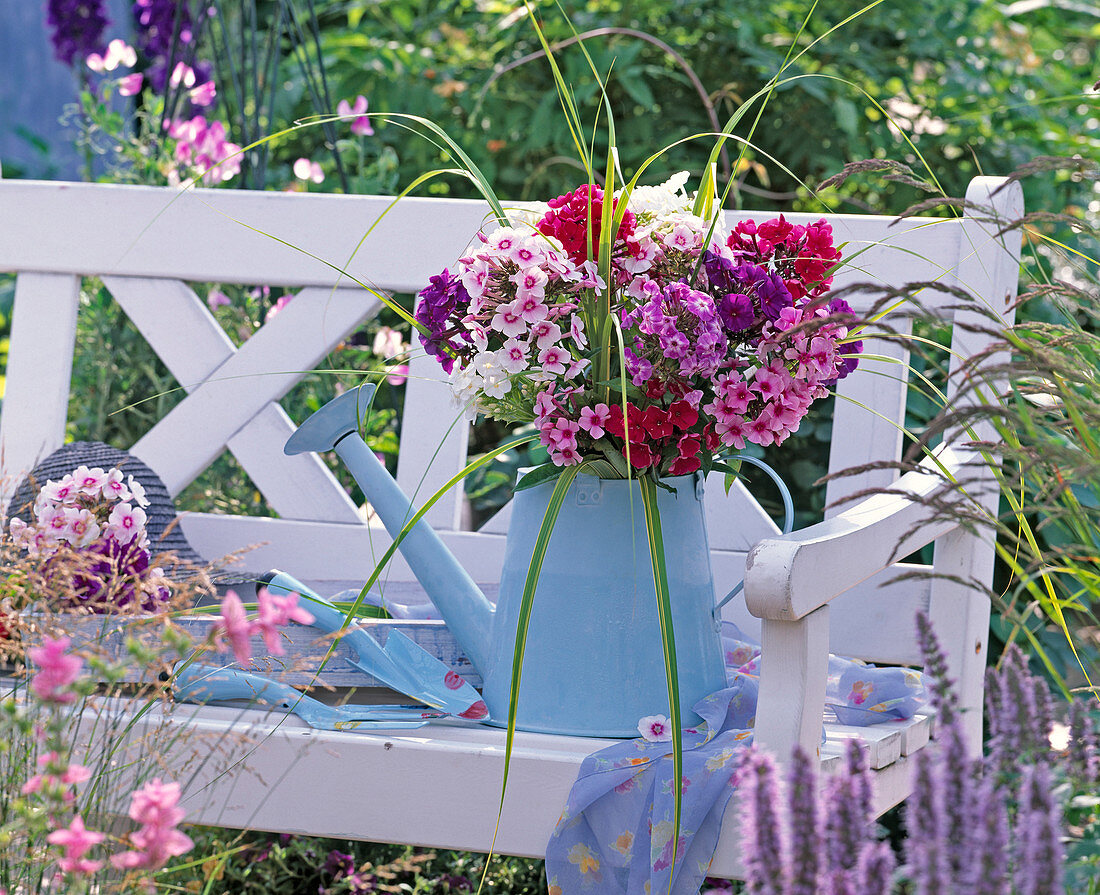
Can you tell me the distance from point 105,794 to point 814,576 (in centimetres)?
50

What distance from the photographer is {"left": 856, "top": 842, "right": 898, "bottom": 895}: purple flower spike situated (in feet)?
1.62

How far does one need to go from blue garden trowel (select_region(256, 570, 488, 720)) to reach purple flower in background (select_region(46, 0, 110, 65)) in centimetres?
144

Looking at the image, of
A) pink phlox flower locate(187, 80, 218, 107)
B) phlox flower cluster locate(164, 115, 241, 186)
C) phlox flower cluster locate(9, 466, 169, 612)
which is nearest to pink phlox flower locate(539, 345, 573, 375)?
phlox flower cluster locate(9, 466, 169, 612)

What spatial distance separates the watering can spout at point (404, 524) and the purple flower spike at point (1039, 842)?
2.16 ft

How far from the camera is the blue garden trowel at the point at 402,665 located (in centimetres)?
110

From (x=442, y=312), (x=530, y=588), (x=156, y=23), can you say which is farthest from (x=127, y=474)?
(x=156, y=23)

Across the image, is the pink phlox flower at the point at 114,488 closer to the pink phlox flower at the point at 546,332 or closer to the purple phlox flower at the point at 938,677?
the pink phlox flower at the point at 546,332

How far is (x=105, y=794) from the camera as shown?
73 cm

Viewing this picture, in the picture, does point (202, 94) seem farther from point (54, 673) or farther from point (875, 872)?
point (875, 872)

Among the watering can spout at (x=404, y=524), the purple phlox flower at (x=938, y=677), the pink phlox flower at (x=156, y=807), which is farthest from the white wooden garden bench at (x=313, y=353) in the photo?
the pink phlox flower at (x=156, y=807)

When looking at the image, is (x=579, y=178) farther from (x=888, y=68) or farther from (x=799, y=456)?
(x=799, y=456)

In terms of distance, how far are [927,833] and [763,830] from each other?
0.07 metres

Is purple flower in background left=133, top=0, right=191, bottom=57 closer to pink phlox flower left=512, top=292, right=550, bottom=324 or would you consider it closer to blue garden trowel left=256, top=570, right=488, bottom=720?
blue garden trowel left=256, top=570, right=488, bottom=720

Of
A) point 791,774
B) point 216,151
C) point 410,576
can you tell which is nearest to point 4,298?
point 216,151
